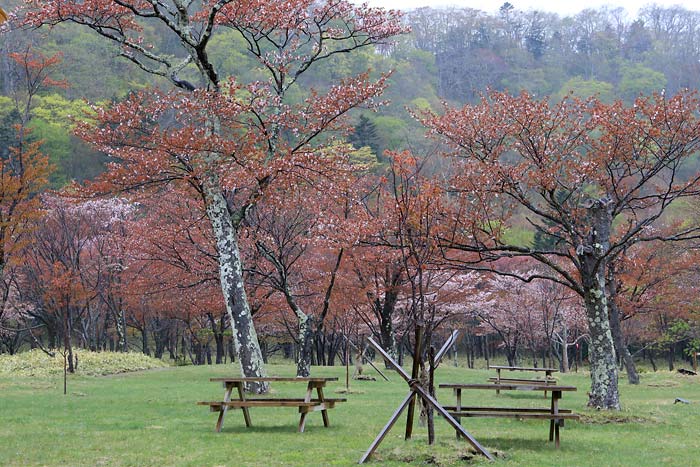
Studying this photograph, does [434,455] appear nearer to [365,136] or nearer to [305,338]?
[305,338]

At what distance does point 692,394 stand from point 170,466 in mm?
15815

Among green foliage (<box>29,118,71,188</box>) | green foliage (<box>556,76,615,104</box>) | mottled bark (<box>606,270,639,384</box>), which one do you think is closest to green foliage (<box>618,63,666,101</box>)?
green foliage (<box>556,76,615,104</box>)

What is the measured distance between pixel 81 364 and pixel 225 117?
14.1 metres

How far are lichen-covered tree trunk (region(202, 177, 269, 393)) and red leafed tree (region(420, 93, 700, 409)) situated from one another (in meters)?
4.73

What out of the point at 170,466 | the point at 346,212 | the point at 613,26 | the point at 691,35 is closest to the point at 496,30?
the point at 613,26

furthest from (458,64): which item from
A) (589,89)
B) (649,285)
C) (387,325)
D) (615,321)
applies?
(615,321)

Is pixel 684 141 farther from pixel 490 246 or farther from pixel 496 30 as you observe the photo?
pixel 496 30

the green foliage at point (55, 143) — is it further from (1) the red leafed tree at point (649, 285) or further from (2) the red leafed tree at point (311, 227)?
(1) the red leafed tree at point (649, 285)

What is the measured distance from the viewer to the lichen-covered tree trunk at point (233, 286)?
47.4ft

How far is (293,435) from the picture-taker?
891 centimetres

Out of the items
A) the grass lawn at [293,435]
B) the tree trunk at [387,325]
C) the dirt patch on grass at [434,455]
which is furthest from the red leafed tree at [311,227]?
the dirt patch on grass at [434,455]

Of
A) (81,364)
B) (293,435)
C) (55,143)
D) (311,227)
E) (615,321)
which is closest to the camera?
(293,435)

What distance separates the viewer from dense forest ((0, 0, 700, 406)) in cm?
1415

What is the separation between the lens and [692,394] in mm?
18234
